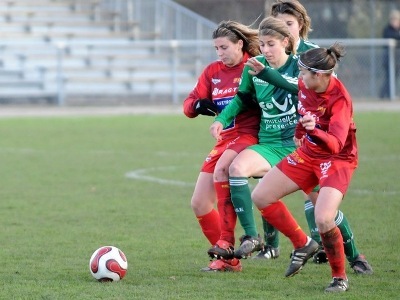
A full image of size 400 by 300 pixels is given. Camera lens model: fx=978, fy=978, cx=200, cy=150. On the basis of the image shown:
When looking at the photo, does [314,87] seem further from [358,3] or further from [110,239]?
[358,3]

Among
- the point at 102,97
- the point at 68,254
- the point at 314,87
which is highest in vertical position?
the point at 314,87

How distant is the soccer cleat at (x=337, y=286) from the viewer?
19.9 ft

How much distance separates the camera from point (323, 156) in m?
6.34

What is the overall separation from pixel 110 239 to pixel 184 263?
123 cm

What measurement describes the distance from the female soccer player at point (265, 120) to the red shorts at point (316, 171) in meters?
0.43

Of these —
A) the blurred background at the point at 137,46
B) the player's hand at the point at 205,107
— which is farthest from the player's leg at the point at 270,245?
the blurred background at the point at 137,46

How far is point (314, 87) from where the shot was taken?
20.4 ft

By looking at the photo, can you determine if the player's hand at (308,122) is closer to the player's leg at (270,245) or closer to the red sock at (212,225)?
the red sock at (212,225)

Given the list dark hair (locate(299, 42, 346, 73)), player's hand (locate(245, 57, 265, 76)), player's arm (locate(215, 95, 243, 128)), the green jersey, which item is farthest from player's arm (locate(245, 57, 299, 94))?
dark hair (locate(299, 42, 346, 73))

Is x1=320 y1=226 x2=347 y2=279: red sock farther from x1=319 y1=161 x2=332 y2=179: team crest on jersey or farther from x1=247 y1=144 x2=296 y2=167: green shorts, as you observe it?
x1=247 y1=144 x2=296 y2=167: green shorts

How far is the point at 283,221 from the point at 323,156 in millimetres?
628

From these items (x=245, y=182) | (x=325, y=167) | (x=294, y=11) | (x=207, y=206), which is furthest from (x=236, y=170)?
(x=294, y=11)

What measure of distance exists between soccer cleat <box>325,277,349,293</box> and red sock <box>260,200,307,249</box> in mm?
610

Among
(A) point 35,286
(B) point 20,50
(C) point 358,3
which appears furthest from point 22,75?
(A) point 35,286
